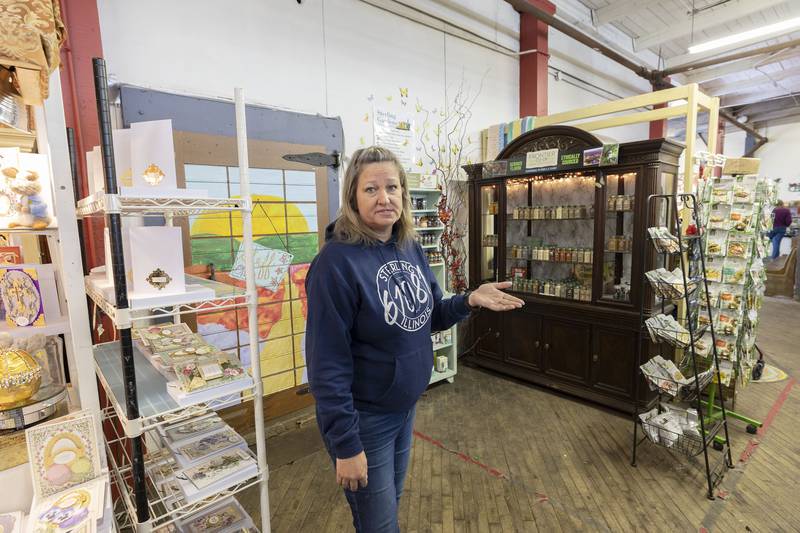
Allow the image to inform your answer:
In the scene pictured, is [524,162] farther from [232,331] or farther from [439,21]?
[232,331]

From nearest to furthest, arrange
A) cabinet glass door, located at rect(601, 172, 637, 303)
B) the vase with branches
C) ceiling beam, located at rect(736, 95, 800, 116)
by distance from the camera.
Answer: cabinet glass door, located at rect(601, 172, 637, 303), the vase with branches, ceiling beam, located at rect(736, 95, 800, 116)

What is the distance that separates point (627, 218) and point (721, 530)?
229 centimetres

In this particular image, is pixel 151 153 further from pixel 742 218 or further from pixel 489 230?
pixel 742 218

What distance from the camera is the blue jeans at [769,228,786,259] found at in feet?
30.4

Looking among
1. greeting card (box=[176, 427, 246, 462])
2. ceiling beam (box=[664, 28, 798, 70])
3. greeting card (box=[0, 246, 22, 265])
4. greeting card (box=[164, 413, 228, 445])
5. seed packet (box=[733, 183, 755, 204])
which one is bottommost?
greeting card (box=[176, 427, 246, 462])

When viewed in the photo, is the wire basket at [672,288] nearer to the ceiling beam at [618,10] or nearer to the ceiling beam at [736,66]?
the ceiling beam at [618,10]

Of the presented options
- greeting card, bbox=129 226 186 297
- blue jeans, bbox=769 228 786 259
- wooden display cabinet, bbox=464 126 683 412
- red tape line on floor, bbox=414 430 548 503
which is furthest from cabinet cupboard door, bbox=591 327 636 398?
blue jeans, bbox=769 228 786 259

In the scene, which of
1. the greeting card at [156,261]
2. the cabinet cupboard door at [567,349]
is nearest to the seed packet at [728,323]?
the cabinet cupboard door at [567,349]

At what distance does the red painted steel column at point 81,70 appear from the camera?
2168 mm

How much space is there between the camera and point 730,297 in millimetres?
3072

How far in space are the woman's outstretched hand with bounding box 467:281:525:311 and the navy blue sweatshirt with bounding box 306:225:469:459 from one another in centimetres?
22

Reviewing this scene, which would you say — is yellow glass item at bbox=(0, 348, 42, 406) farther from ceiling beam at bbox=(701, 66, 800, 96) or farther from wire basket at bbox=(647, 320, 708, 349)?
ceiling beam at bbox=(701, 66, 800, 96)

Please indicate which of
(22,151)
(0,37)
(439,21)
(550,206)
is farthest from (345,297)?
(439,21)

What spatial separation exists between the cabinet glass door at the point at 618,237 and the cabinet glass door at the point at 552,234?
155 millimetres
